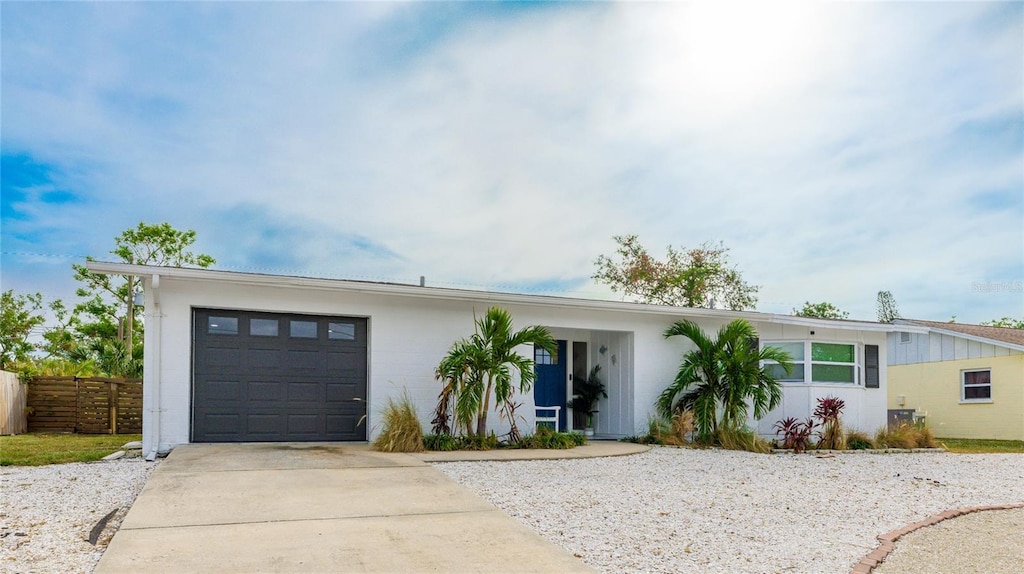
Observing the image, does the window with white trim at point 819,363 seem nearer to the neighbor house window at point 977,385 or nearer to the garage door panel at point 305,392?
the neighbor house window at point 977,385

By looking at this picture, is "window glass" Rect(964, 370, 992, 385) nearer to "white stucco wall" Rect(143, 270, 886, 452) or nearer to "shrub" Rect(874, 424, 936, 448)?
"white stucco wall" Rect(143, 270, 886, 452)

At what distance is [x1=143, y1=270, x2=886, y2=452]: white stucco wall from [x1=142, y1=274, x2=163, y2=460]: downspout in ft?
0.05

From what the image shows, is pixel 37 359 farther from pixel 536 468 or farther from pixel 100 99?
pixel 536 468

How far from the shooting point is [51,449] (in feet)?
36.7

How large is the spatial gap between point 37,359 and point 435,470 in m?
20.6

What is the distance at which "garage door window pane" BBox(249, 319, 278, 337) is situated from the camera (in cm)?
1078

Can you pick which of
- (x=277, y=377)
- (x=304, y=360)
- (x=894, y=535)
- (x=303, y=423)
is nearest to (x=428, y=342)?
(x=304, y=360)

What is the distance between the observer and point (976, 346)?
19.7 meters

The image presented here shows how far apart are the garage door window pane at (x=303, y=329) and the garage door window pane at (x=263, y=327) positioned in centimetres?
26

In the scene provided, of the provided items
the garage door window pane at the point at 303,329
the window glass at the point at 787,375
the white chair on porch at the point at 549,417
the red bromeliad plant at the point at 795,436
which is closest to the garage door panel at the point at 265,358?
the garage door window pane at the point at 303,329

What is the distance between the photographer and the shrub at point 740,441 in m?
12.3

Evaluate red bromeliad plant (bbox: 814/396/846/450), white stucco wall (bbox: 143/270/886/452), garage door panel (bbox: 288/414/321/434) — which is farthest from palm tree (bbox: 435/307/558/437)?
red bromeliad plant (bbox: 814/396/846/450)

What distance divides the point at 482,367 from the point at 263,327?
11.0 feet

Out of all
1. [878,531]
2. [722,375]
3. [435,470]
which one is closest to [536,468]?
[435,470]
